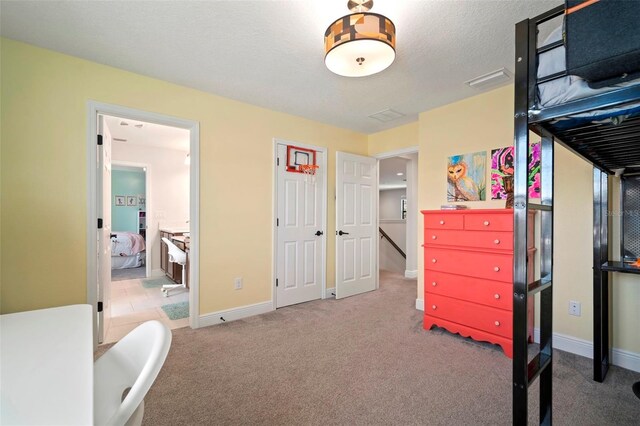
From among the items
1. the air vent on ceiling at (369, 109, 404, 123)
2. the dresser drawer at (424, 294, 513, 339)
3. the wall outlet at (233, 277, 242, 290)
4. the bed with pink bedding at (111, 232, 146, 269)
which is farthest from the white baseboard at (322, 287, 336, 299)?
the bed with pink bedding at (111, 232, 146, 269)

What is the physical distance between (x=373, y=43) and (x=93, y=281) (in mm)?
2847

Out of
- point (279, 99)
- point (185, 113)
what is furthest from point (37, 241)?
point (279, 99)

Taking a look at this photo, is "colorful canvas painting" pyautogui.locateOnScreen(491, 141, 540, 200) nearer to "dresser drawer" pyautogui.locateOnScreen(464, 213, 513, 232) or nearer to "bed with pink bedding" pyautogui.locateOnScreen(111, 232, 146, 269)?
"dresser drawer" pyautogui.locateOnScreen(464, 213, 513, 232)

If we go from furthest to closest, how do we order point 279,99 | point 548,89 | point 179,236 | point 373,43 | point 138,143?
point 138,143 < point 179,236 < point 279,99 < point 373,43 < point 548,89

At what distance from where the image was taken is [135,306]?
3688 mm

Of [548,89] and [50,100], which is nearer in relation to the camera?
→ [548,89]

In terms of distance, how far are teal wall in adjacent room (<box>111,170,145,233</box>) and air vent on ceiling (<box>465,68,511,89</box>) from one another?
7960mm

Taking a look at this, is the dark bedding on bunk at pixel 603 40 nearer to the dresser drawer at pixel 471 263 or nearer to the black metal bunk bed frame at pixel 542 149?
the black metal bunk bed frame at pixel 542 149

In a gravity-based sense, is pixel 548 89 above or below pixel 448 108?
below

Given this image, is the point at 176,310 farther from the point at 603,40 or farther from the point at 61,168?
the point at 603,40

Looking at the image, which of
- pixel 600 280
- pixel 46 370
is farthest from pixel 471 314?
pixel 46 370

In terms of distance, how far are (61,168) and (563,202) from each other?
13.8 ft

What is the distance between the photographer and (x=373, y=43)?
176cm

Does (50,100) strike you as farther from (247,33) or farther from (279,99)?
(279,99)
